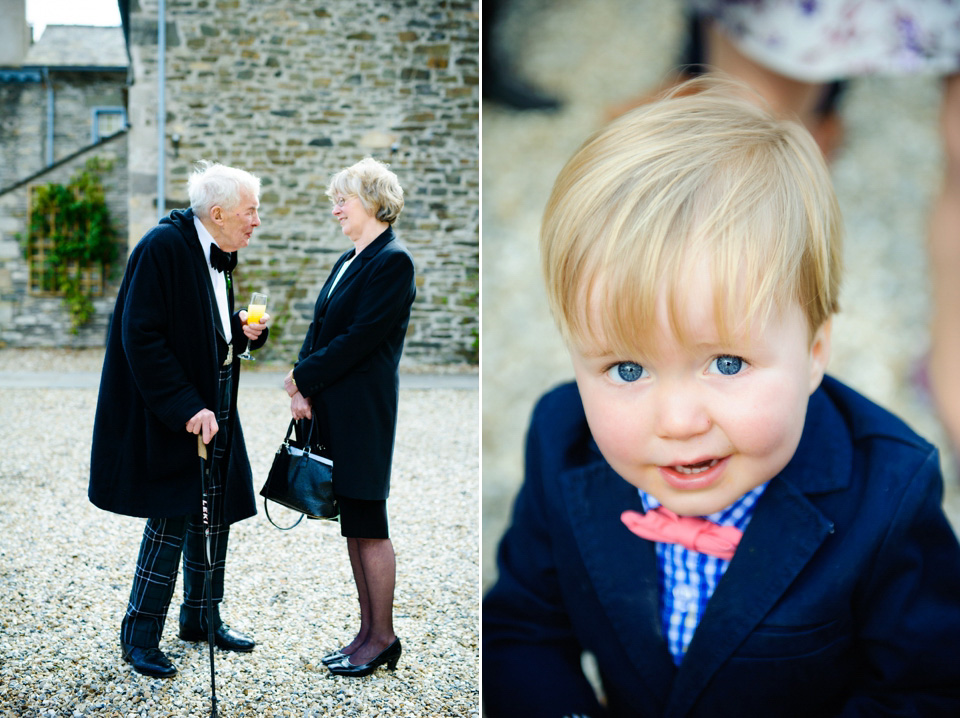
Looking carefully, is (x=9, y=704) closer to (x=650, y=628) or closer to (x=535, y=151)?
(x=650, y=628)

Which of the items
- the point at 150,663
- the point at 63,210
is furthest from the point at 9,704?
the point at 63,210

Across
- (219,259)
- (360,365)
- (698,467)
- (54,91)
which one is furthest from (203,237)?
(54,91)

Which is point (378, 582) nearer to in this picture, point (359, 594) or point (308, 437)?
point (359, 594)

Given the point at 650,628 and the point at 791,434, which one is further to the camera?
the point at 650,628

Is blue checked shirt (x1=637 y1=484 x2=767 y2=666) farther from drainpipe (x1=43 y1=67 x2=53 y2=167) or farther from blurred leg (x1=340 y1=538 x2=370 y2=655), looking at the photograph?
drainpipe (x1=43 y1=67 x2=53 y2=167)

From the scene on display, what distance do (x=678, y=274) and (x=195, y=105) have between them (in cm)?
863

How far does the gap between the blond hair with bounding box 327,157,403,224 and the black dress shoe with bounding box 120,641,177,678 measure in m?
1.35

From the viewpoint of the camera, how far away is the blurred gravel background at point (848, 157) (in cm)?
140

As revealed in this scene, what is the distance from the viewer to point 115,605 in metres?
2.93

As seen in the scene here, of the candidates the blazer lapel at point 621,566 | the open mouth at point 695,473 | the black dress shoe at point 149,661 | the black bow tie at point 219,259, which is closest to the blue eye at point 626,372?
the open mouth at point 695,473

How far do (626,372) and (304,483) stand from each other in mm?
1213

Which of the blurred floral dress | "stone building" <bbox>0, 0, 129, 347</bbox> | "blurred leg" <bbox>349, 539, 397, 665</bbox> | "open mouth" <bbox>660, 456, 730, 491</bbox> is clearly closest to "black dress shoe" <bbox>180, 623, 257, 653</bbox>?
"blurred leg" <bbox>349, 539, 397, 665</bbox>

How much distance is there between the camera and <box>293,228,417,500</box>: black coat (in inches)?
83.3

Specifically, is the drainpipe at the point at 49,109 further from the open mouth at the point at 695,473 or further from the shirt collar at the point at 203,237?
the open mouth at the point at 695,473
